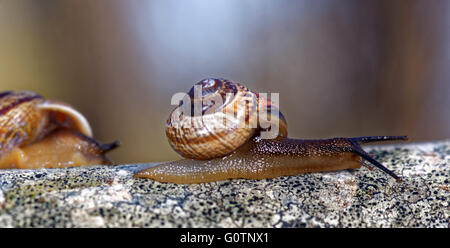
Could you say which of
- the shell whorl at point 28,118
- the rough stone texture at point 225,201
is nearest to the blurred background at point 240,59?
the shell whorl at point 28,118

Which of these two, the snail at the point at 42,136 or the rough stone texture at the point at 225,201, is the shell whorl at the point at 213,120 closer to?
the rough stone texture at the point at 225,201

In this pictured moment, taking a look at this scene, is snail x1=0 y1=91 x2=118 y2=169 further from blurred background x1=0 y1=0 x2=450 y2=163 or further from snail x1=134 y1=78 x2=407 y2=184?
blurred background x1=0 y1=0 x2=450 y2=163

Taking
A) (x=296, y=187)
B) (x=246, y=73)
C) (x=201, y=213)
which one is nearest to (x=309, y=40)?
(x=246, y=73)

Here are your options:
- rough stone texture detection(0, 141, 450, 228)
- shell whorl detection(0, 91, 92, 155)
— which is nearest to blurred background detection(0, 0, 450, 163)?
shell whorl detection(0, 91, 92, 155)

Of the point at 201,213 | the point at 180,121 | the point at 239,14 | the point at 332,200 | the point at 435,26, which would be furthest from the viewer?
the point at 239,14

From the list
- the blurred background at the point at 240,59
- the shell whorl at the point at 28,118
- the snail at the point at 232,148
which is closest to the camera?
the snail at the point at 232,148

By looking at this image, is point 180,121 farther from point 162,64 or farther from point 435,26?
point 435,26
